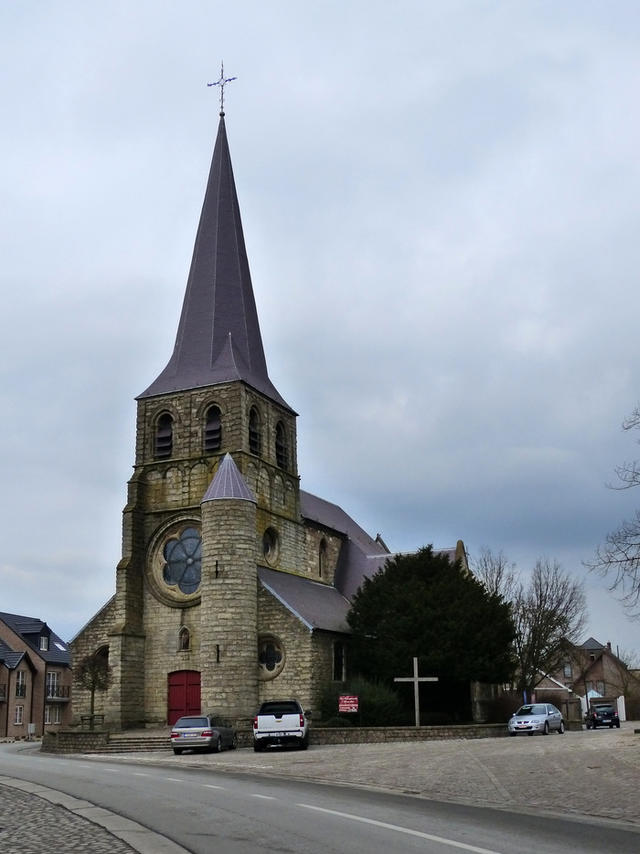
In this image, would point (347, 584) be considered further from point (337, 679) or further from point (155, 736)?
point (155, 736)

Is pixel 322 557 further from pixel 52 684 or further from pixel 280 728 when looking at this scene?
pixel 52 684

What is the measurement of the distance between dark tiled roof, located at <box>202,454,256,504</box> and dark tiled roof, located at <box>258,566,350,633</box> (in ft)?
10.9

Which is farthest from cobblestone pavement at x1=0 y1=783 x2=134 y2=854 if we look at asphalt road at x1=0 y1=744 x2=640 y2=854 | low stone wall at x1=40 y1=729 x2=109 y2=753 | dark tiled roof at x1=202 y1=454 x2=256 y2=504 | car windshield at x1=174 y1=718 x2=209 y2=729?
dark tiled roof at x1=202 y1=454 x2=256 y2=504

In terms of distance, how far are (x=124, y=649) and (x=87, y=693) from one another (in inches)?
121

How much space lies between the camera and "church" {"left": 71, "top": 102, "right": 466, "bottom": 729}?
35.5m

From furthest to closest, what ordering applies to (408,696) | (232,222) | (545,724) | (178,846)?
(232,222) → (408,696) → (545,724) → (178,846)

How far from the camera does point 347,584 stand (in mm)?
46094

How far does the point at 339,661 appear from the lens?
37.9 metres

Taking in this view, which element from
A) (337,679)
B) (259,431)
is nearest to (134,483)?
(259,431)

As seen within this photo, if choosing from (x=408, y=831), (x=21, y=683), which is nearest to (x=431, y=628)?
(x=408, y=831)

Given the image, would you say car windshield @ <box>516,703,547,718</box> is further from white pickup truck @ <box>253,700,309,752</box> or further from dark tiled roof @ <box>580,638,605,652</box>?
dark tiled roof @ <box>580,638,605,652</box>

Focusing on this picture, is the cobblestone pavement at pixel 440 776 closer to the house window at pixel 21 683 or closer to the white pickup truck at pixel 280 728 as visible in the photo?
the white pickup truck at pixel 280 728

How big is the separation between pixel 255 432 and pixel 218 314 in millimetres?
6017

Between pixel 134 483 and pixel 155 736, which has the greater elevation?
pixel 134 483
